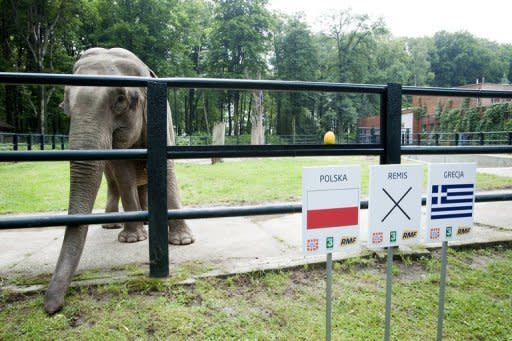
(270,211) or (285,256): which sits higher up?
(270,211)

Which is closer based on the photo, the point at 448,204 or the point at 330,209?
the point at 330,209

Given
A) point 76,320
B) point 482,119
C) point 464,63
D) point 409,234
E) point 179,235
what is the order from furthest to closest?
point 464,63, point 482,119, point 179,235, point 76,320, point 409,234

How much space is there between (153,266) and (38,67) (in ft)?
93.4

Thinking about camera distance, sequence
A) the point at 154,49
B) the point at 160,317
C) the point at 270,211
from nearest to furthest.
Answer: the point at 160,317
the point at 270,211
the point at 154,49

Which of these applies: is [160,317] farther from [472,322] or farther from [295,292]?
[472,322]

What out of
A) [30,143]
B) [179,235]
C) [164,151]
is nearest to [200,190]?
[179,235]

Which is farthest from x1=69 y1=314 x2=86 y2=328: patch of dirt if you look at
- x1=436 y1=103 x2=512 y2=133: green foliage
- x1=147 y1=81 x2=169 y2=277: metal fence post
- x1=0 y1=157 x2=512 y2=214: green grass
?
x1=436 y1=103 x2=512 y2=133: green foliage

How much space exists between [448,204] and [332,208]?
67 cm

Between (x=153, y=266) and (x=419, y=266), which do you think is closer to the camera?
(x=153, y=266)

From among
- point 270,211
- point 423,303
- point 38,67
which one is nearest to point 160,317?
point 270,211

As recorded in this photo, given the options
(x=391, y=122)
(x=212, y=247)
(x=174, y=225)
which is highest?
(x=391, y=122)

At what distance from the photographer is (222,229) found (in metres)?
4.19

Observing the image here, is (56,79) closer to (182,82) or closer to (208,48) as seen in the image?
(182,82)

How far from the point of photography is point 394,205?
A: 6.06 ft
